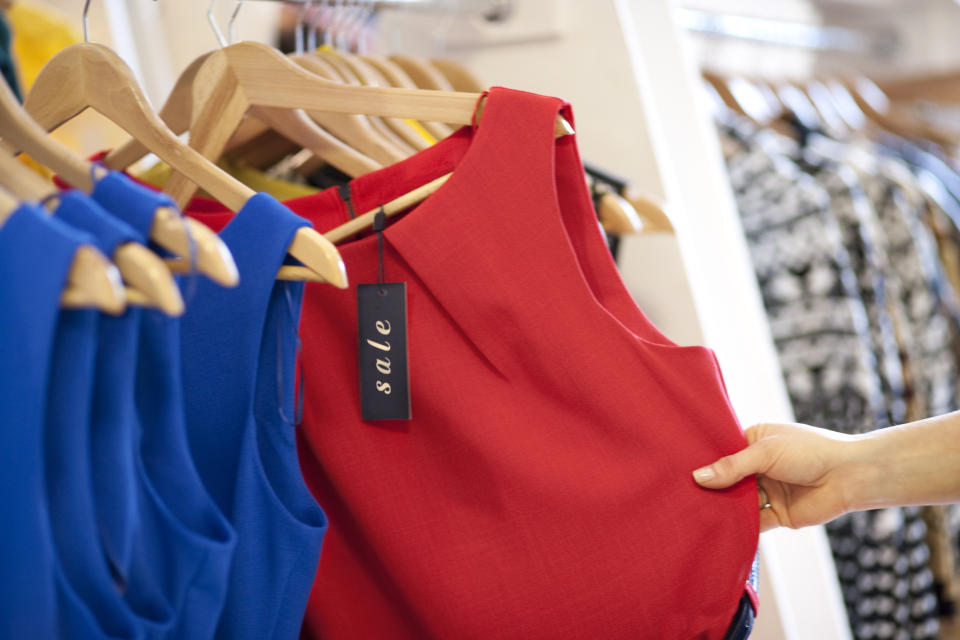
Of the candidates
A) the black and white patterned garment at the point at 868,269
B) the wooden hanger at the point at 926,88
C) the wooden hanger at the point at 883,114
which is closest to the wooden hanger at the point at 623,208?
the black and white patterned garment at the point at 868,269

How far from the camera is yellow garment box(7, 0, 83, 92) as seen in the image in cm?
117

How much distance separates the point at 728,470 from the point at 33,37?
3.70 ft

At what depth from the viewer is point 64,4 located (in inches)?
53.9

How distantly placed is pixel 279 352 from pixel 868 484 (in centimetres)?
53

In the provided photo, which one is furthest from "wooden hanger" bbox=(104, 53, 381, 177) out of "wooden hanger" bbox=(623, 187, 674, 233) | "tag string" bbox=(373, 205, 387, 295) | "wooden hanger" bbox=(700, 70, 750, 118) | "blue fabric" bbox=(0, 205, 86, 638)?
"wooden hanger" bbox=(700, 70, 750, 118)

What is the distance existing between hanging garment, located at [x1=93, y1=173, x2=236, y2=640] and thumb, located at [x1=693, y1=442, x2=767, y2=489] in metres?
0.38

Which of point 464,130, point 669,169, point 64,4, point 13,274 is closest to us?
point 13,274

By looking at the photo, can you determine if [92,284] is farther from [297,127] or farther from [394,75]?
[394,75]

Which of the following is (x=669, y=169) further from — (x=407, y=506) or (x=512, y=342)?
(x=407, y=506)

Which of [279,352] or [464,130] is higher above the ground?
[464,130]

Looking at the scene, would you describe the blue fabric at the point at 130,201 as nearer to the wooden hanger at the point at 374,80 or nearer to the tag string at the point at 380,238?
the tag string at the point at 380,238

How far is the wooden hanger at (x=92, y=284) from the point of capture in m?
0.38

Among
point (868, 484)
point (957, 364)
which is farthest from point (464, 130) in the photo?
point (957, 364)

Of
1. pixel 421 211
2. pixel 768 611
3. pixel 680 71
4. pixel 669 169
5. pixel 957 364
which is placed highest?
pixel 680 71
